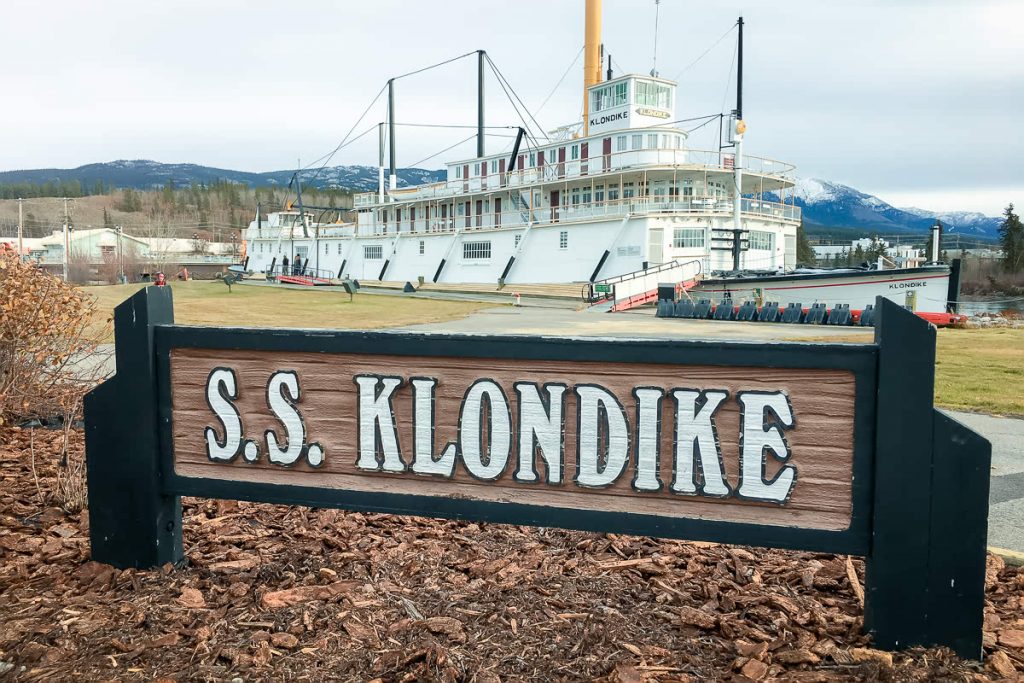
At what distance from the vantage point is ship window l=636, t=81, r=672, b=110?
40.2m

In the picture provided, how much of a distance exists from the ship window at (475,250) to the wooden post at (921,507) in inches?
1756

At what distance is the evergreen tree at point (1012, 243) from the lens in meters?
81.8

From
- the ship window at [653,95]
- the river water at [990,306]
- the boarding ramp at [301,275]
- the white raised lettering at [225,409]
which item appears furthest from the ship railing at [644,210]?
the white raised lettering at [225,409]

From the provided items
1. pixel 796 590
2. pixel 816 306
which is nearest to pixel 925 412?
pixel 796 590

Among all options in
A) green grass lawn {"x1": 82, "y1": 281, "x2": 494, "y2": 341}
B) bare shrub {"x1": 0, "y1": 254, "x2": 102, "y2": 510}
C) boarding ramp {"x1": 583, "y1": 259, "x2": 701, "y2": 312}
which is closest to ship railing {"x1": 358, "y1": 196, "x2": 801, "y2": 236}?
boarding ramp {"x1": 583, "y1": 259, "x2": 701, "y2": 312}

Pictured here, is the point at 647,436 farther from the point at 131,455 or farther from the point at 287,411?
the point at 131,455

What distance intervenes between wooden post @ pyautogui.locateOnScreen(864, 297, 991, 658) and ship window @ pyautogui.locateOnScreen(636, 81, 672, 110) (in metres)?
40.2

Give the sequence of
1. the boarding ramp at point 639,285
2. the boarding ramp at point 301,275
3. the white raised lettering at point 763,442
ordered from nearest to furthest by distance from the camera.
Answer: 1. the white raised lettering at point 763,442
2. the boarding ramp at point 639,285
3. the boarding ramp at point 301,275

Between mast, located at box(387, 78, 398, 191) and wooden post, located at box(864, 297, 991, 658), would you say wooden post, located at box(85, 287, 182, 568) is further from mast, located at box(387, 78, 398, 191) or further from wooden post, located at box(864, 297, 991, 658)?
mast, located at box(387, 78, 398, 191)

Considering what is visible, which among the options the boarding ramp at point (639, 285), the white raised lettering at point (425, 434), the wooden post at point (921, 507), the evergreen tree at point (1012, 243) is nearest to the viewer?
the wooden post at point (921, 507)

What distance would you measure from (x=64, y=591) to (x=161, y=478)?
1.84 ft

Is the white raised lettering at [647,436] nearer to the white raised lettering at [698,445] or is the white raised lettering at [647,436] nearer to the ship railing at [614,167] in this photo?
the white raised lettering at [698,445]

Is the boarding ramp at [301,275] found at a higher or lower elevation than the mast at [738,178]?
lower

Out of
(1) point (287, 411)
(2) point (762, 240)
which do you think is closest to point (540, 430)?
(1) point (287, 411)
